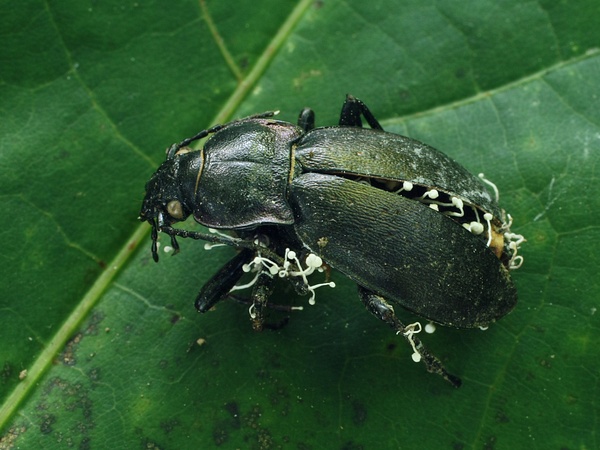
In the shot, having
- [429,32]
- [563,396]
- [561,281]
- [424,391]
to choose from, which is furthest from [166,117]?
[563,396]

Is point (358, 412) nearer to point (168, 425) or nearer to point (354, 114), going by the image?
point (168, 425)

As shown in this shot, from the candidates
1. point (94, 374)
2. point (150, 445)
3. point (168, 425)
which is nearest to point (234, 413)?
point (168, 425)

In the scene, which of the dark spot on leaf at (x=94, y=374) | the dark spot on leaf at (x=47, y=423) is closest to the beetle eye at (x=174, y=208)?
the dark spot on leaf at (x=94, y=374)

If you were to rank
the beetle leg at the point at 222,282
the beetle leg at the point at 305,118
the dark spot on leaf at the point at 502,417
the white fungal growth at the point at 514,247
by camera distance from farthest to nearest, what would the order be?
1. the beetle leg at the point at 305,118
2. the beetle leg at the point at 222,282
3. the dark spot on leaf at the point at 502,417
4. the white fungal growth at the point at 514,247

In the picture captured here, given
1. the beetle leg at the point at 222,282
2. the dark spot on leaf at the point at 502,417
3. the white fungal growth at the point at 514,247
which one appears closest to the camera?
the white fungal growth at the point at 514,247

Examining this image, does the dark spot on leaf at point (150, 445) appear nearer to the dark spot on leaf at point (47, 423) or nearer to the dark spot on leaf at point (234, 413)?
the dark spot on leaf at point (234, 413)

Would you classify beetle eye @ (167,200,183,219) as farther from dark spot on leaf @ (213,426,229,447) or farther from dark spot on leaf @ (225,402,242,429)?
dark spot on leaf @ (213,426,229,447)

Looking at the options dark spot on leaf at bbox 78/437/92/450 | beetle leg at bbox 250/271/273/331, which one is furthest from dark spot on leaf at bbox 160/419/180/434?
beetle leg at bbox 250/271/273/331
